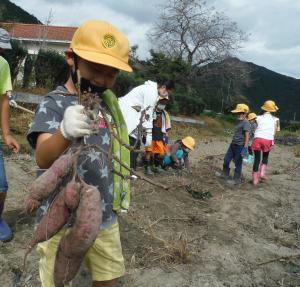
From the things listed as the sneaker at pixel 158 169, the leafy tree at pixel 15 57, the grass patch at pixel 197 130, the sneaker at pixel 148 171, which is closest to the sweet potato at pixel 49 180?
the sneaker at pixel 148 171

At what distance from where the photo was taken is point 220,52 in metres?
27.9

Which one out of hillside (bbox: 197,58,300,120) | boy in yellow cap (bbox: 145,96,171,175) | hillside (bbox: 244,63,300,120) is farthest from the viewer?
hillside (bbox: 244,63,300,120)

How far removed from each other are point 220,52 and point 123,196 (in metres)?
26.8

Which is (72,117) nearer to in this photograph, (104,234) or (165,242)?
(104,234)

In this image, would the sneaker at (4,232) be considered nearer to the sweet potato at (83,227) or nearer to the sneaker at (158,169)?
the sweet potato at (83,227)

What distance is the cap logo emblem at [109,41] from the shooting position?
1798mm

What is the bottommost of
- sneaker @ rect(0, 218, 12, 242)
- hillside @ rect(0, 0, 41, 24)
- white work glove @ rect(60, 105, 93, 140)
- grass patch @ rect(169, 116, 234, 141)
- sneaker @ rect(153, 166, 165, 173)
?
grass patch @ rect(169, 116, 234, 141)

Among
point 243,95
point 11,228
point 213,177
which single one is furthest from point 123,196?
point 243,95

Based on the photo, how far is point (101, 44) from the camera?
5.87 ft

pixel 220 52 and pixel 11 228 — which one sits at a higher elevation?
pixel 220 52

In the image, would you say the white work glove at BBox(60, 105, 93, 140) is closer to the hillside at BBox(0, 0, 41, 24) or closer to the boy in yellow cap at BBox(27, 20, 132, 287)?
the boy in yellow cap at BBox(27, 20, 132, 287)

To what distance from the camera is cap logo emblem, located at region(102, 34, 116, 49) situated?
70.8 inches

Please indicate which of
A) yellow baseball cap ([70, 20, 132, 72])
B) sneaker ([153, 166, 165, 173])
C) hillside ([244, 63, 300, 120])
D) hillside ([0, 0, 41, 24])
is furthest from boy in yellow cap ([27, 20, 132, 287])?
hillside ([244, 63, 300, 120])

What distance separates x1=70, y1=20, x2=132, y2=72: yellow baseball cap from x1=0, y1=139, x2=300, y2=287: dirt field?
1.89 ft
